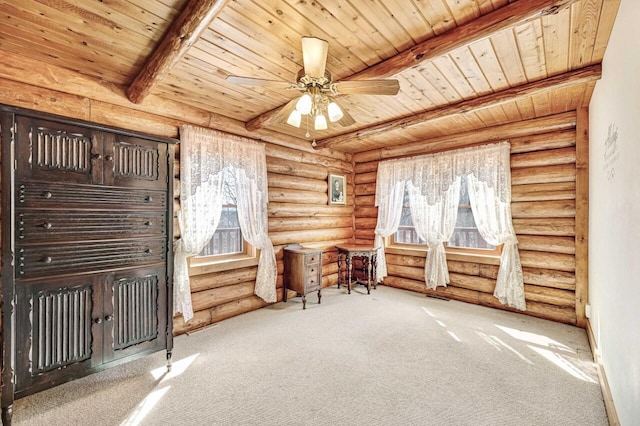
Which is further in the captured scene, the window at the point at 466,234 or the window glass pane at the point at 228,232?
the window at the point at 466,234

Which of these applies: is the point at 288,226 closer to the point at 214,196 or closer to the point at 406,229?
the point at 214,196

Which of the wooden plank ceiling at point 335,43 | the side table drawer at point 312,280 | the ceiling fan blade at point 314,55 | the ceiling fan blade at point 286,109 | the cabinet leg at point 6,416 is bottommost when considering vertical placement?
the cabinet leg at point 6,416

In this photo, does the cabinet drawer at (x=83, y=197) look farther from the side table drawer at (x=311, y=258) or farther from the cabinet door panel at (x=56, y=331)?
the side table drawer at (x=311, y=258)

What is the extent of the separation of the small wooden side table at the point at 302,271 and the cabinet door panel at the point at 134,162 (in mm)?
A: 2190

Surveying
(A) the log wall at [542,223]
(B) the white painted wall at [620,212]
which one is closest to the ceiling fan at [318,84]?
(B) the white painted wall at [620,212]

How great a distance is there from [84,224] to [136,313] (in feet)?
2.69

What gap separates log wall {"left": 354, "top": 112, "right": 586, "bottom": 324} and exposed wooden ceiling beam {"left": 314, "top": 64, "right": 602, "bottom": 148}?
1.20 metres

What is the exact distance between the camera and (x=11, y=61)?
2.32 m

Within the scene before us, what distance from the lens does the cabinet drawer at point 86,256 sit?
1.92m

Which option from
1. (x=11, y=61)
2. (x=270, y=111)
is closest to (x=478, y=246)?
(x=270, y=111)

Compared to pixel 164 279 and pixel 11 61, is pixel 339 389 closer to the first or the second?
pixel 164 279

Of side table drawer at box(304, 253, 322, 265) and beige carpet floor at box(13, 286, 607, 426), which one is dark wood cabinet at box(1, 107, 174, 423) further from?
side table drawer at box(304, 253, 322, 265)

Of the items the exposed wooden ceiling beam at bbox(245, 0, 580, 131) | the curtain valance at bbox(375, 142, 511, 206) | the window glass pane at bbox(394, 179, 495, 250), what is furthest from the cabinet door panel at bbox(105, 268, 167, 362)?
the window glass pane at bbox(394, 179, 495, 250)

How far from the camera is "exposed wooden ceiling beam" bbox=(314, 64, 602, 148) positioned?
99.6 inches
